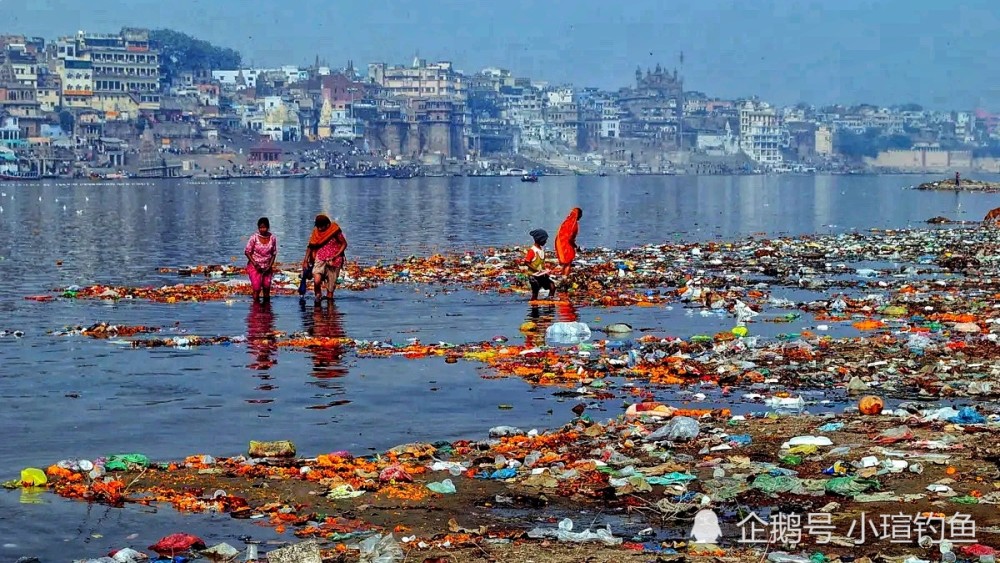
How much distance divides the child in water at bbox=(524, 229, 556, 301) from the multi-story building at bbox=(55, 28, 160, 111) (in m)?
160

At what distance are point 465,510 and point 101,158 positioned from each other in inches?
5980

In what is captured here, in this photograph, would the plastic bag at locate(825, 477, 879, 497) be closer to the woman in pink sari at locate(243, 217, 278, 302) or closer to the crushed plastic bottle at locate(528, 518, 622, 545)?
the crushed plastic bottle at locate(528, 518, 622, 545)

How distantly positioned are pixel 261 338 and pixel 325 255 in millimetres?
3480

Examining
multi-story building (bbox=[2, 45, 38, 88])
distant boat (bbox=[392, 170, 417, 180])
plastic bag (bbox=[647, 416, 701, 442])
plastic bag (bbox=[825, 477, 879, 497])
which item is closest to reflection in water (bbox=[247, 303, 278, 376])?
plastic bag (bbox=[647, 416, 701, 442])

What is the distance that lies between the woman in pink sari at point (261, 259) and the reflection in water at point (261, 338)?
0.25 m

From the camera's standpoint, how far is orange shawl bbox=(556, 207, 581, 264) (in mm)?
18984

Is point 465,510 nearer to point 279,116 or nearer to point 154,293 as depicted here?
point 154,293

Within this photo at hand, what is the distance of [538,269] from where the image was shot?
18.7 m

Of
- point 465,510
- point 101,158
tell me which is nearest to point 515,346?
point 465,510

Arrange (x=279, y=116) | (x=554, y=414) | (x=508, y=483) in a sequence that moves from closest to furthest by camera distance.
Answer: (x=508, y=483) → (x=554, y=414) → (x=279, y=116)

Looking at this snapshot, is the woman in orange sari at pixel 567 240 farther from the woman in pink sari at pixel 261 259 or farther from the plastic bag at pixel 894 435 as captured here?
the plastic bag at pixel 894 435

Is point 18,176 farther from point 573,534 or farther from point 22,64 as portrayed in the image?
point 573,534

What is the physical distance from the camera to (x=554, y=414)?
35.6ft

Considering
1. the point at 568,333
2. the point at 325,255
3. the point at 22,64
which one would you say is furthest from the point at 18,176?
the point at 568,333
